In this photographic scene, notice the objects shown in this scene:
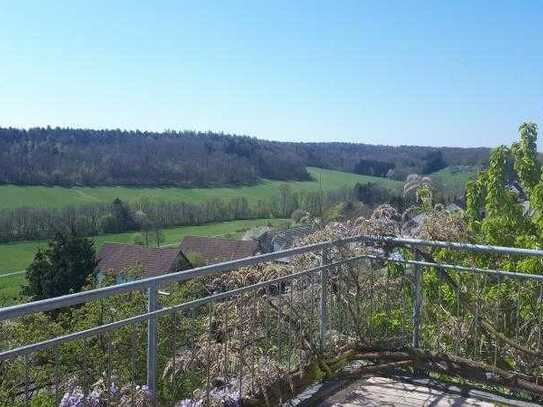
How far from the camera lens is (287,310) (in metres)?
4.00

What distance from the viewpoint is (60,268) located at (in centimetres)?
2745

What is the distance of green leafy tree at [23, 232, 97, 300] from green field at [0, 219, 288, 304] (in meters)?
14.2

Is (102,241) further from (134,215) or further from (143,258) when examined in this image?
(143,258)

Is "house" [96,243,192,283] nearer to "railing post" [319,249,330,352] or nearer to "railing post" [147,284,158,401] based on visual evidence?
"railing post" [319,249,330,352]

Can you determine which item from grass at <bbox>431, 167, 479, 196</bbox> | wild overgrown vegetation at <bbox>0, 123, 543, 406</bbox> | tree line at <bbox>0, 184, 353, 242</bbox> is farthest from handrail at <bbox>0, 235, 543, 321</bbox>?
tree line at <bbox>0, 184, 353, 242</bbox>

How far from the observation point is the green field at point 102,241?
154 feet

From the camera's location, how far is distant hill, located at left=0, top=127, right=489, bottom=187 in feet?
231

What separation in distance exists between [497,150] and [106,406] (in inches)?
245

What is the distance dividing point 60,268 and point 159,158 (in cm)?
5323

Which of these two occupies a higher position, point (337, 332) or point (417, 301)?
point (417, 301)

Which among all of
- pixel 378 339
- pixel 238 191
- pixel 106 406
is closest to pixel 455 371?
pixel 378 339

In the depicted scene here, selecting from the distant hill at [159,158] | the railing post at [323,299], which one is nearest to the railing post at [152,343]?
the railing post at [323,299]

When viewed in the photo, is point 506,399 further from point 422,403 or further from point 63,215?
point 63,215

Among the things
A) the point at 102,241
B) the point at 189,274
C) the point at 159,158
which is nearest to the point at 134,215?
the point at 102,241
